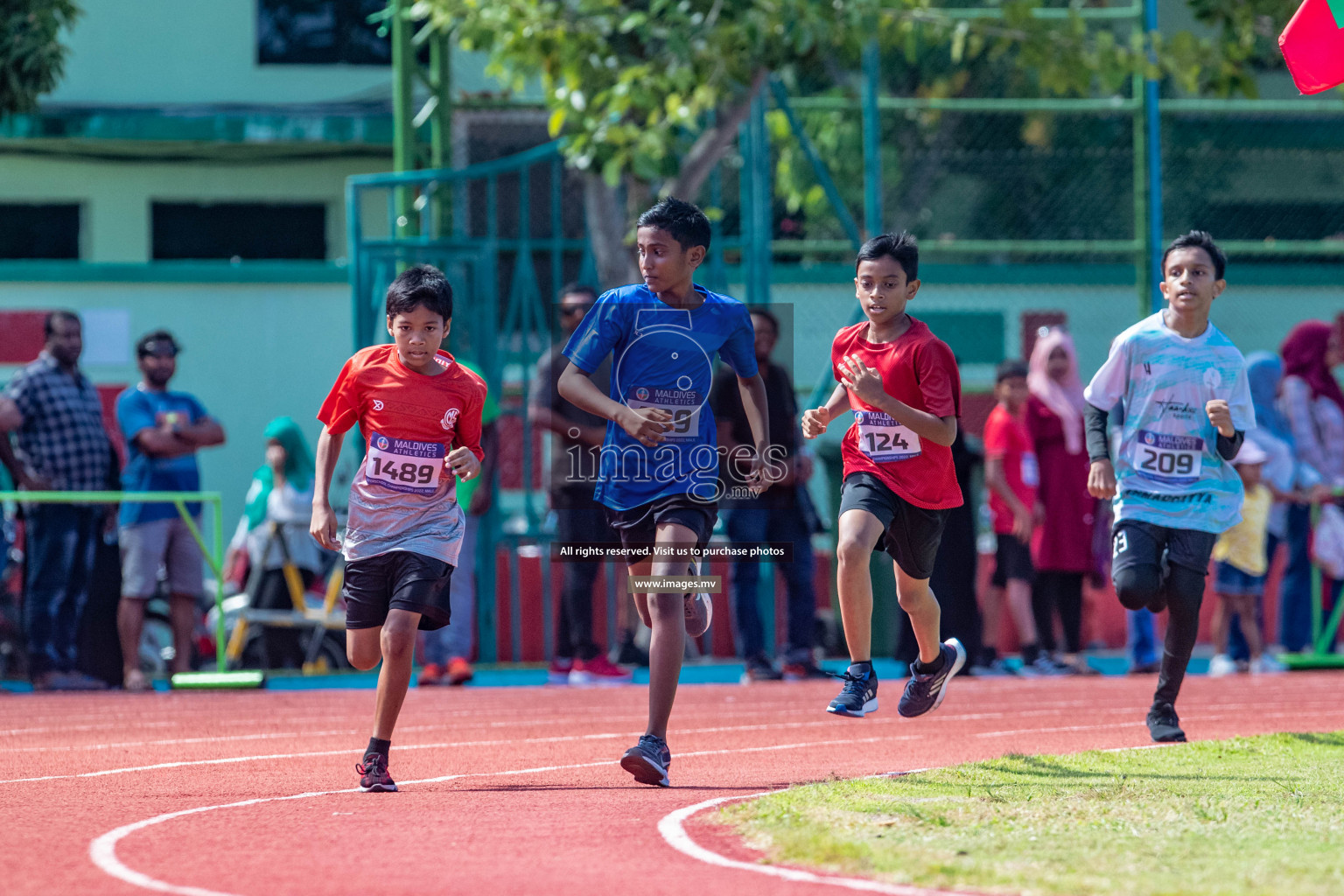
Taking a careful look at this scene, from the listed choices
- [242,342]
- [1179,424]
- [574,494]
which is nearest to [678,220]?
[1179,424]

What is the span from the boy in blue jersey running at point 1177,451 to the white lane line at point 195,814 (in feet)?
4.78

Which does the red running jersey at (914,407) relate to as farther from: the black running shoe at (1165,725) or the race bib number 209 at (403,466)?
the race bib number 209 at (403,466)

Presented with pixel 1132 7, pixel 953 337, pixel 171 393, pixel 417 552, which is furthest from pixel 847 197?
pixel 417 552

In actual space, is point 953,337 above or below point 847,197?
below

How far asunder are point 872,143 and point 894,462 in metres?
6.62

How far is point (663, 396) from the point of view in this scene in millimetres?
6938

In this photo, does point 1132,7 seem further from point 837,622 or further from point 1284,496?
point 837,622

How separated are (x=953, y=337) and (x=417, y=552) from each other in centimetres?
956

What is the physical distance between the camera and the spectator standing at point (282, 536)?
12.8 meters

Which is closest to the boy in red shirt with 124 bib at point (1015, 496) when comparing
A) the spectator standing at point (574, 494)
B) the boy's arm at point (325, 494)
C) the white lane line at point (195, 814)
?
the spectator standing at point (574, 494)

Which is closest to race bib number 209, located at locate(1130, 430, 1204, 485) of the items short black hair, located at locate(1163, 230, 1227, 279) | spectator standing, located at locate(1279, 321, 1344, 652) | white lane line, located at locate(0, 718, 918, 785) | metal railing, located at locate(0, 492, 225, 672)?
short black hair, located at locate(1163, 230, 1227, 279)

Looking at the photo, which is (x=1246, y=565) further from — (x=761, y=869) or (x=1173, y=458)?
(x=761, y=869)

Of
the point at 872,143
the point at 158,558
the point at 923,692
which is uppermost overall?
the point at 872,143

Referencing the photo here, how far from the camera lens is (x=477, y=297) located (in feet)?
43.2
